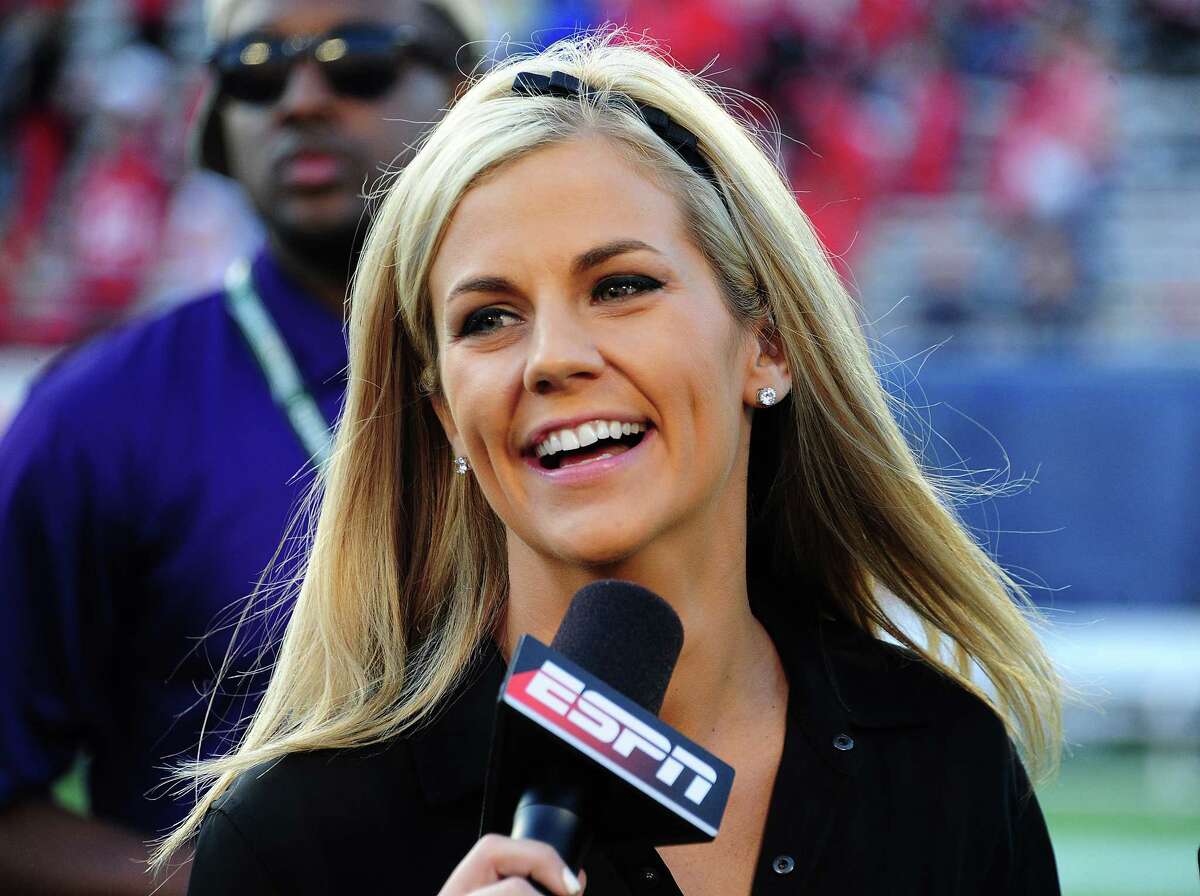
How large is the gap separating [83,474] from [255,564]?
1.08 feet

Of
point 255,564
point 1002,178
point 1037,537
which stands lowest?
point 255,564

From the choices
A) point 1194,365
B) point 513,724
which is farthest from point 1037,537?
point 513,724

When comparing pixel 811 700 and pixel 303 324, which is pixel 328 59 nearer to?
pixel 303 324

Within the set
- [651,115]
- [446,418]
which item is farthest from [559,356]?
[651,115]

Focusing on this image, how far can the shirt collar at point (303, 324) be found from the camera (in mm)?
3365

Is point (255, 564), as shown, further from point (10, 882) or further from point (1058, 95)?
point (1058, 95)

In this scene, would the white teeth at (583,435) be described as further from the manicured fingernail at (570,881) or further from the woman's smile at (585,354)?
the manicured fingernail at (570,881)

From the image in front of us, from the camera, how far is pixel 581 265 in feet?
7.60

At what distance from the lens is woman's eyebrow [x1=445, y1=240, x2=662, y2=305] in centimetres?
232

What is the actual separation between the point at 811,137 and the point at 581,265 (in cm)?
1010

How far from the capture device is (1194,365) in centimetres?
854

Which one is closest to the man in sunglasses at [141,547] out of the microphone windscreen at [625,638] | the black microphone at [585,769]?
the microphone windscreen at [625,638]

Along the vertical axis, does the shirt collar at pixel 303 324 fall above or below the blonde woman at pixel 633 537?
above

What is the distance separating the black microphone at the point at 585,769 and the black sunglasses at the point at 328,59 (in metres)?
1.97
